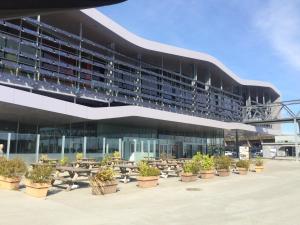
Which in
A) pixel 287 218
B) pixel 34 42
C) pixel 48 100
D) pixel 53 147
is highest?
pixel 34 42

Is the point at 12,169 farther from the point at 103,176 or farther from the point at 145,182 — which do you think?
the point at 145,182

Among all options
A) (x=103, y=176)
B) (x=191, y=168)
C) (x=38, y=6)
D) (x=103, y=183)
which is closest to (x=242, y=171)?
(x=191, y=168)

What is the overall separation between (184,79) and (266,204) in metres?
39.0

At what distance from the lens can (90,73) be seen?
34531 mm

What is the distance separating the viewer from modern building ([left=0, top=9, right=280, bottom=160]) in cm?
2812

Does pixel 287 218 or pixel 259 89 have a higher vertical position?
pixel 259 89

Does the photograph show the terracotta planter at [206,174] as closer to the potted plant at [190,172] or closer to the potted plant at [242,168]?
the potted plant at [190,172]

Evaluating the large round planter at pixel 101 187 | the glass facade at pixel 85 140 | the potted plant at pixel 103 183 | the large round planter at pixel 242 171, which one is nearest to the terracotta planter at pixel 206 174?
the large round planter at pixel 242 171

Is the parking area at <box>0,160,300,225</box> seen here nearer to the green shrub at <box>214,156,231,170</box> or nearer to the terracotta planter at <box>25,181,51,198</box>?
the terracotta planter at <box>25,181,51,198</box>

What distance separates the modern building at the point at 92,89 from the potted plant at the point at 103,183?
429 inches

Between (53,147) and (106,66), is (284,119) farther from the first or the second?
(53,147)

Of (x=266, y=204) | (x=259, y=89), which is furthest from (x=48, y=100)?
(x=259, y=89)

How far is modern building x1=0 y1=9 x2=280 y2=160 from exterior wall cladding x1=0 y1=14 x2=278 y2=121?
0.09 meters

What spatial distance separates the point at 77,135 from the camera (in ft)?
108
